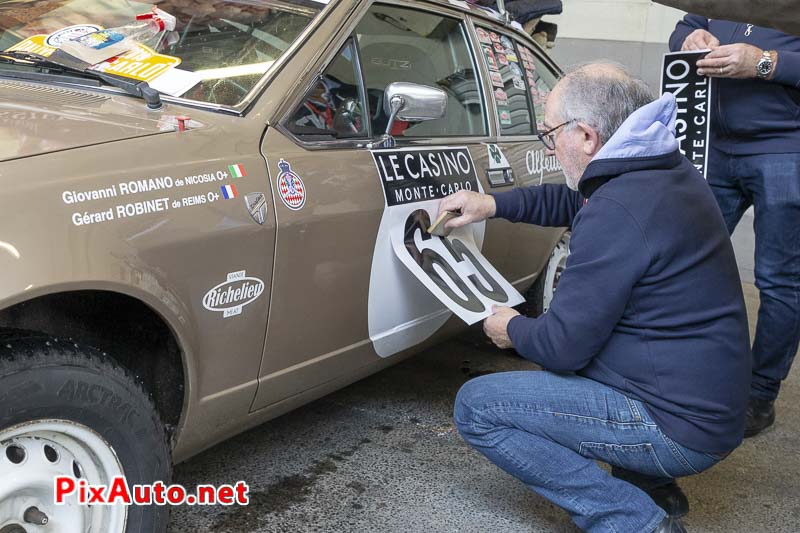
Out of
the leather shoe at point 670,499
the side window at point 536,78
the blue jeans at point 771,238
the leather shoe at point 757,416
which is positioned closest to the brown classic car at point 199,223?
the side window at point 536,78

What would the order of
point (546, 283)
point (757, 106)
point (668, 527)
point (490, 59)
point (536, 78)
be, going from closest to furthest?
point (668, 527)
point (757, 106)
point (490, 59)
point (546, 283)
point (536, 78)

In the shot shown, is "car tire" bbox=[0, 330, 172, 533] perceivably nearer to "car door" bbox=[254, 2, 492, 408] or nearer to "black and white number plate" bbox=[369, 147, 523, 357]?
"car door" bbox=[254, 2, 492, 408]

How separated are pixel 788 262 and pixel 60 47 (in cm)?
275

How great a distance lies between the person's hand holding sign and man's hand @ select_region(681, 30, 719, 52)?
0.07 meters

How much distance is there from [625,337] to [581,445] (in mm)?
324

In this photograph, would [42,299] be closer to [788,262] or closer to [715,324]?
[715,324]

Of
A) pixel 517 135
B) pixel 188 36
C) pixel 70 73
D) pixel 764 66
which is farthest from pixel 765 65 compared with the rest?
pixel 70 73

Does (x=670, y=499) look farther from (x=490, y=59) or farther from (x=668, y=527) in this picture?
(x=490, y=59)

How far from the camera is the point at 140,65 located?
8.11 feet

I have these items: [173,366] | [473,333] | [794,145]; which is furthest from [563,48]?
[173,366]

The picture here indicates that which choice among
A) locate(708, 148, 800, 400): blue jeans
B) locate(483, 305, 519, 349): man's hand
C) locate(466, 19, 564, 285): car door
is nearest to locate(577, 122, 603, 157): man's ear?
locate(483, 305, 519, 349): man's hand

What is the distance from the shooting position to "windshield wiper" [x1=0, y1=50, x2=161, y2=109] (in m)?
2.29

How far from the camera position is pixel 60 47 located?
2508 mm

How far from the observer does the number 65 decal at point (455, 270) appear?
2654 millimetres
